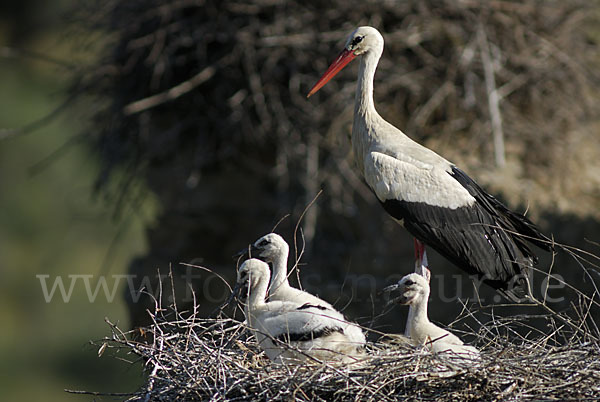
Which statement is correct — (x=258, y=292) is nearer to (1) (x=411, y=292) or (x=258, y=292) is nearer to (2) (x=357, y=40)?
(1) (x=411, y=292)

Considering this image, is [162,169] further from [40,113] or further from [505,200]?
[40,113]

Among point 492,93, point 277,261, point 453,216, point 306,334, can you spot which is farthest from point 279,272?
point 492,93

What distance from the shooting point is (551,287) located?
17.0 feet

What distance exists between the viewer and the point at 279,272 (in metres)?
3.59

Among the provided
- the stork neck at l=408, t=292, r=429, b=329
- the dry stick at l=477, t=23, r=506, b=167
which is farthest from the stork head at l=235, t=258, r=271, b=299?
the dry stick at l=477, t=23, r=506, b=167

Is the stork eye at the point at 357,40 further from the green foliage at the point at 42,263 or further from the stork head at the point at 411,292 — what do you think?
A: the green foliage at the point at 42,263

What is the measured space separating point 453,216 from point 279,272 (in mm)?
816

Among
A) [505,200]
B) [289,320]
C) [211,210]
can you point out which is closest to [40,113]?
[211,210]

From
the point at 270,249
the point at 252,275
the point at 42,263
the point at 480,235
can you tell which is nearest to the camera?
the point at 252,275

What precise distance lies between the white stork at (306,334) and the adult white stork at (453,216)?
0.78 metres

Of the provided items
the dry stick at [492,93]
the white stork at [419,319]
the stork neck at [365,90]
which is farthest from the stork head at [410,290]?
the dry stick at [492,93]

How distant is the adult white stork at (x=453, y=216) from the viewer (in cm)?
381

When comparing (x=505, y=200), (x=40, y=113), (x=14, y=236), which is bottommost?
(x=14, y=236)

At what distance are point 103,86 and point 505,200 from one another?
287 centimetres
